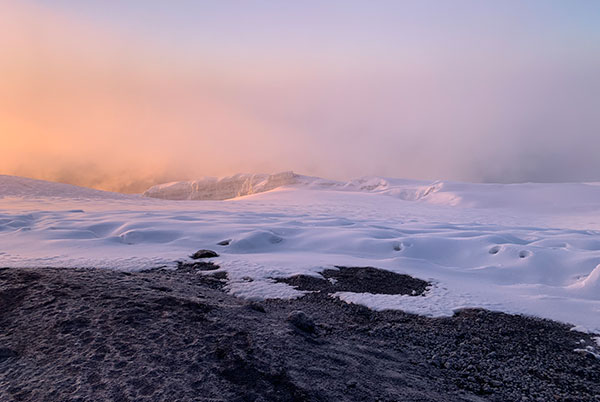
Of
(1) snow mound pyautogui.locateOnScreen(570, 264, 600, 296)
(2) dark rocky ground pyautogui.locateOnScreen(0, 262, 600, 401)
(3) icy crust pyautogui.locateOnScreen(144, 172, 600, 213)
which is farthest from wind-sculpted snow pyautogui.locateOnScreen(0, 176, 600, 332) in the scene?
(3) icy crust pyautogui.locateOnScreen(144, 172, 600, 213)

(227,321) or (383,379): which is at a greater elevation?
(227,321)

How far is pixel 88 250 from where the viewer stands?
6.58 m

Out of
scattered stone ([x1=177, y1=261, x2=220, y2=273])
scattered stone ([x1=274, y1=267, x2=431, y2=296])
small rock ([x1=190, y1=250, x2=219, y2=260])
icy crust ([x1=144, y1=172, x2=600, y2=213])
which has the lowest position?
scattered stone ([x1=274, y1=267, x2=431, y2=296])

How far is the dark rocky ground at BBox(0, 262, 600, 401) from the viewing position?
2129 mm

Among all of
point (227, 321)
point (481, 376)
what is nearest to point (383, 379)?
point (481, 376)

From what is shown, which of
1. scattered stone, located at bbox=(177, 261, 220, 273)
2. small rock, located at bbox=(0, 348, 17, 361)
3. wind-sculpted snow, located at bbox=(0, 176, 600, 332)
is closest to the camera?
small rock, located at bbox=(0, 348, 17, 361)

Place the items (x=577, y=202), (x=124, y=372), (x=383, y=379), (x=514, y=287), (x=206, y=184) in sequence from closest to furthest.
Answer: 1. (x=124, y=372)
2. (x=383, y=379)
3. (x=514, y=287)
4. (x=577, y=202)
5. (x=206, y=184)

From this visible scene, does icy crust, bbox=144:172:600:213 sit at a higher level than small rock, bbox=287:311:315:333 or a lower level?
higher

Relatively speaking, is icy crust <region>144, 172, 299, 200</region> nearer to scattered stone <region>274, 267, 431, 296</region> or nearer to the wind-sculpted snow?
the wind-sculpted snow

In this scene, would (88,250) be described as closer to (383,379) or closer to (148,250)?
(148,250)

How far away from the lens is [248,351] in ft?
8.23

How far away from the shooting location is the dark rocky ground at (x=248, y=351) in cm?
213

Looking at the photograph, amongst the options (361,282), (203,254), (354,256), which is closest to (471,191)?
(354,256)

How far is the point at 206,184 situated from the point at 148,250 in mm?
53175
